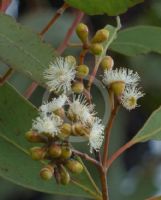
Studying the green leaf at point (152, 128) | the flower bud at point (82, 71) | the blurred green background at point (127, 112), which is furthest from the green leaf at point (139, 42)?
the blurred green background at point (127, 112)

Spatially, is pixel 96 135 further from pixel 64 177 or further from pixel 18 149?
pixel 18 149

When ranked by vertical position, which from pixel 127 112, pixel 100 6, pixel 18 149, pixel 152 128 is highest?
pixel 100 6

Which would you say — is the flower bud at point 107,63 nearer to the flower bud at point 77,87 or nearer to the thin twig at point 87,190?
the flower bud at point 77,87

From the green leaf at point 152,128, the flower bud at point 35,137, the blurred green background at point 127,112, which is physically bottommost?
the blurred green background at point 127,112

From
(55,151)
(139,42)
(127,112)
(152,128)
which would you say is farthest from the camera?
(127,112)

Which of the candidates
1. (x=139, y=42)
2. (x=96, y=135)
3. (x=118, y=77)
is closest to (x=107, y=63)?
(x=118, y=77)

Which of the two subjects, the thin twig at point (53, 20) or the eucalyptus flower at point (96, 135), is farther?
the thin twig at point (53, 20)
